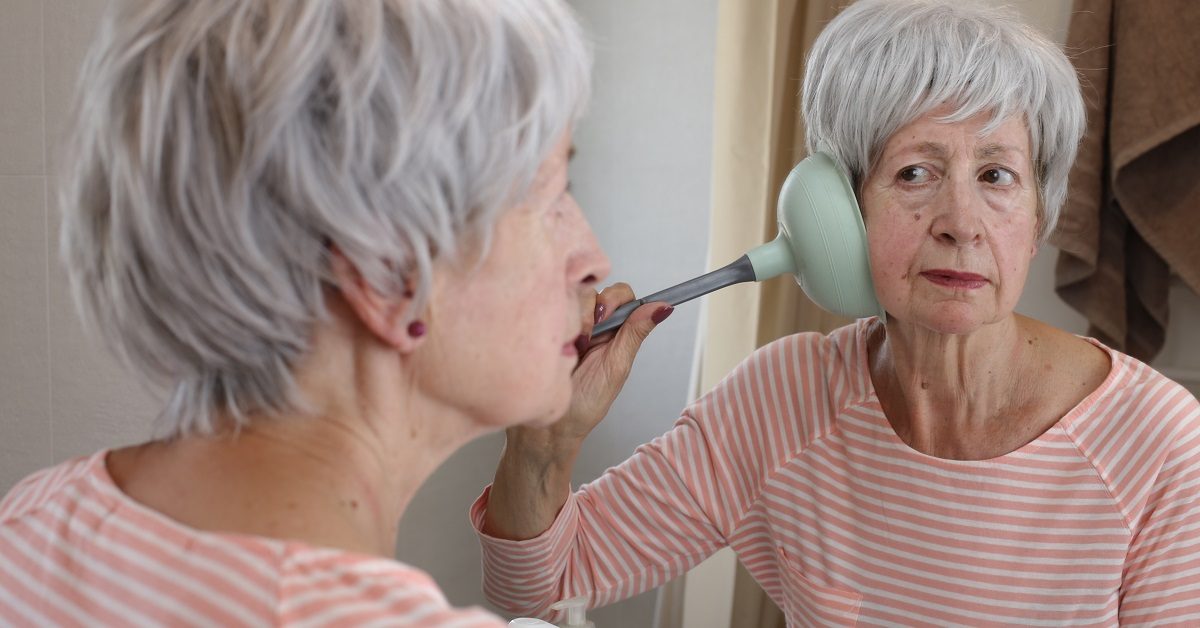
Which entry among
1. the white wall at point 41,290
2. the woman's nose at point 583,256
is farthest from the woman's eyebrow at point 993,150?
the white wall at point 41,290

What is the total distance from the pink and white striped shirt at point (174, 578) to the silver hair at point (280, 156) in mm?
93

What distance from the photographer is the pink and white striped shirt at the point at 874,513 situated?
1.15 meters

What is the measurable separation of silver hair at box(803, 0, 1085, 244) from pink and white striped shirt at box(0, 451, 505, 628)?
0.80m

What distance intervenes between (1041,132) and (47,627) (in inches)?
40.8

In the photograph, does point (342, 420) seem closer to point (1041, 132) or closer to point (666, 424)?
point (1041, 132)

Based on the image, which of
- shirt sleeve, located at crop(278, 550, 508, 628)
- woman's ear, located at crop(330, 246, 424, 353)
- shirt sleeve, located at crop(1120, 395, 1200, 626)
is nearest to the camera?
shirt sleeve, located at crop(278, 550, 508, 628)

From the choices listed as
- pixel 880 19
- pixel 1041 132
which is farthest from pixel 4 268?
pixel 1041 132

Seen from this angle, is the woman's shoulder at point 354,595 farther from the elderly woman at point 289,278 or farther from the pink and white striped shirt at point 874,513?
the pink and white striped shirt at point 874,513

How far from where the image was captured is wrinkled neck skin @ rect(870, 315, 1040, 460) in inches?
48.6

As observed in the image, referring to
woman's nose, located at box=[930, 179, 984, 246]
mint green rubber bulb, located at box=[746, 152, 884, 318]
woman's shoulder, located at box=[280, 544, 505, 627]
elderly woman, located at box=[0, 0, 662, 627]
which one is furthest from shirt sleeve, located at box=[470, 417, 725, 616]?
woman's shoulder, located at box=[280, 544, 505, 627]

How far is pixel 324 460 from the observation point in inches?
26.2

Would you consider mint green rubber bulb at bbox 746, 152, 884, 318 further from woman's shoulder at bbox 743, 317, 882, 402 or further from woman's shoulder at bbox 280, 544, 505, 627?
woman's shoulder at bbox 280, 544, 505, 627

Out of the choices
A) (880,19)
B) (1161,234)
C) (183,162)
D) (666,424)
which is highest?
(880,19)

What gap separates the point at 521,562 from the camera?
1.24 metres
